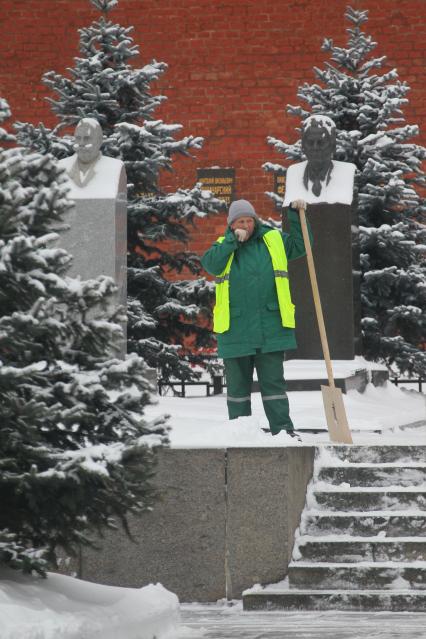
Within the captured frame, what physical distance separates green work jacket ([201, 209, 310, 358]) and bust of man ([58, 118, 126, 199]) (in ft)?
10.3

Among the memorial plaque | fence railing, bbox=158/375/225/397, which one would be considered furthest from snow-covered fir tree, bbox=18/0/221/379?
the memorial plaque

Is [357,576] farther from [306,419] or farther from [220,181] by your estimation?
[220,181]

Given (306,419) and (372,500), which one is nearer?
(372,500)

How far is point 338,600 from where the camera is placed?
605cm

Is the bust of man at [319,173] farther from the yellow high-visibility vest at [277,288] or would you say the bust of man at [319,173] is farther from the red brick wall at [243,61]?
the red brick wall at [243,61]

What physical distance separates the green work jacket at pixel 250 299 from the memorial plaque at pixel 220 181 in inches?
490

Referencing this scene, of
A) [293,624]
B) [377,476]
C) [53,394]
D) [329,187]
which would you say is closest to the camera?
[53,394]

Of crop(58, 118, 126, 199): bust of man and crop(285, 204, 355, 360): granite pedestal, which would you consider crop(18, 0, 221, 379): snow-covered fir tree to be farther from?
crop(58, 118, 126, 199): bust of man

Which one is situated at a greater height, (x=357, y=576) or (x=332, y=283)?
(x=332, y=283)

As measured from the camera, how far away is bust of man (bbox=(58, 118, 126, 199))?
10.5m

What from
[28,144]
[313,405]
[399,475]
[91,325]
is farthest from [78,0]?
[91,325]

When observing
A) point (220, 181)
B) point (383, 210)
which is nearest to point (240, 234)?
point (383, 210)

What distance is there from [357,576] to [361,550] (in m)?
0.23

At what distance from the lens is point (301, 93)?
1500cm
